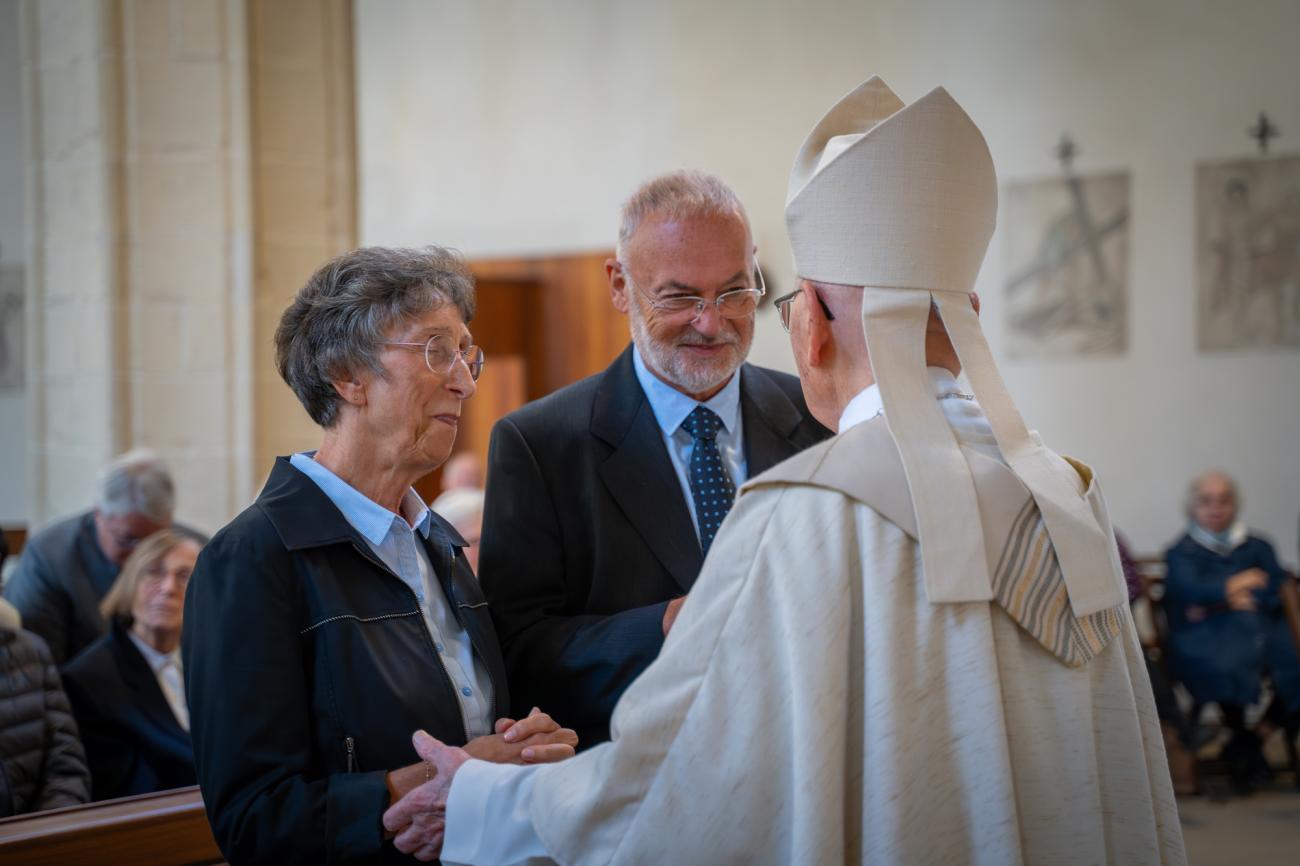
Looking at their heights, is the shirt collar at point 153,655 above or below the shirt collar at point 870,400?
below

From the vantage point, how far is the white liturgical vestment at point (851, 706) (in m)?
1.54

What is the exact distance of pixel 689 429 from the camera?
2594 mm

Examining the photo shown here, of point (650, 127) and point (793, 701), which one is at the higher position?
point (650, 127)

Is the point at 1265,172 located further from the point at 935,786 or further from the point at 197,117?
the point at 935,786

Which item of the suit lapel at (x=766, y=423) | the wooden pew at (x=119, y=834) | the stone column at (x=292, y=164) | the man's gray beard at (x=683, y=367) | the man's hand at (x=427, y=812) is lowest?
the wooden pew at (x=119, y=834)

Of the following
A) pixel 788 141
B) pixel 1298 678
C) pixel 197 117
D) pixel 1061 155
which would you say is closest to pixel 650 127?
pixel 788 141

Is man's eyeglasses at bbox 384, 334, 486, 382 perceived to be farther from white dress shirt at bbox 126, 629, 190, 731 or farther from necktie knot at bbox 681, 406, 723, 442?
white dress shirt at bbox 126, 629, 190, 731

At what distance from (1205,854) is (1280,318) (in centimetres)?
349

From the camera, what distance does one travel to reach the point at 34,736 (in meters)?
3.43

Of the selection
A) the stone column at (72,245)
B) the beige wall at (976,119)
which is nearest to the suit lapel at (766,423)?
the stone column at (72,245)

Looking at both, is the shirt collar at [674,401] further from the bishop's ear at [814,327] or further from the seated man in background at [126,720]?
the seated man in background at [126,720]

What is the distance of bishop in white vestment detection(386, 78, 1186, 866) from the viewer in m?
1.55

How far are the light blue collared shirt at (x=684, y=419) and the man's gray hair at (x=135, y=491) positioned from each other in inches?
122

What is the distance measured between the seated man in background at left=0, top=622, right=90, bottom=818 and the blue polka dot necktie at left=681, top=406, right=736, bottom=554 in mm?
1891
